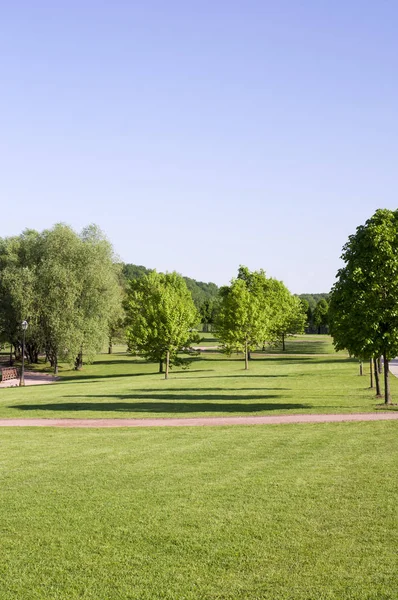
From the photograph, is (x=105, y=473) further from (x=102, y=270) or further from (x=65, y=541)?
(x=102, y=270)

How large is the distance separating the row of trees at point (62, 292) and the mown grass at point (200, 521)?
37999 millimetres

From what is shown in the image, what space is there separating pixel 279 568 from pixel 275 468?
591 cm

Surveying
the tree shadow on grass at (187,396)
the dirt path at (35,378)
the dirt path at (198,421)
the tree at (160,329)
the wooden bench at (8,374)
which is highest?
the tree at (160,329)

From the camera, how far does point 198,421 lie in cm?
2323

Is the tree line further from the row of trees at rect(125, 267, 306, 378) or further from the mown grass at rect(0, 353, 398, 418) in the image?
the mown grass at rect(0, 353, 398, 418)

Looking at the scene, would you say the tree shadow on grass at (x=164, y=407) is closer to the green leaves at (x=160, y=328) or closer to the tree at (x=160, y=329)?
the tree at (x=160, y=329)

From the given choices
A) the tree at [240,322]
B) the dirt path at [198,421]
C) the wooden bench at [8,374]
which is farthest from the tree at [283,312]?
the dirt path at [198,421]

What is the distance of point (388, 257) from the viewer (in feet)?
85.1

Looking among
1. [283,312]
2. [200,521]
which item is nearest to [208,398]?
[200,521]

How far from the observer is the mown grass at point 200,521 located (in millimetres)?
8320

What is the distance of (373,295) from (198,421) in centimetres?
957

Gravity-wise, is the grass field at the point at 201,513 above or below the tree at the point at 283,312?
below

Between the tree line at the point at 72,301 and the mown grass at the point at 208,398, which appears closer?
the mown grass at the point at 208,398

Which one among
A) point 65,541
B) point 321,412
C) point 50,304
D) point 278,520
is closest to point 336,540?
point 278,520
